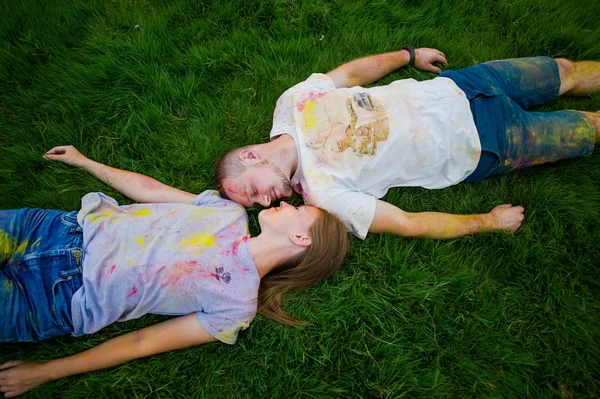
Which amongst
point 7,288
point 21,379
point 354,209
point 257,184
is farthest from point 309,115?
point 21,379

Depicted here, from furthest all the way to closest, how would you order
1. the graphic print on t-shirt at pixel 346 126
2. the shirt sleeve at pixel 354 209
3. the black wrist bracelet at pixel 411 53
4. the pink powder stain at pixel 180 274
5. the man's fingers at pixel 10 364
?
1. the black wrist bracelet at pixel 411 53
2. the graphic print on t-shirt at pixel 346 126
3. the shirt sleeve at pixel 354 209
4. the man's fingers at pixel 10 364
5. the pink powder stain at pixel 180 274

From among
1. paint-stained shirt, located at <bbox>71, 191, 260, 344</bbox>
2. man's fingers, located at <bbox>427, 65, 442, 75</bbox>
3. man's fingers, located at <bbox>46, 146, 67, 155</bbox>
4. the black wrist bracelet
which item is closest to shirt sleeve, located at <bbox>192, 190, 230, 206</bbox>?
paint-stained shirt, located at <bbox>71, 191, 260, 344</bbox>

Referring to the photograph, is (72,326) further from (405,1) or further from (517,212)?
(405,1)

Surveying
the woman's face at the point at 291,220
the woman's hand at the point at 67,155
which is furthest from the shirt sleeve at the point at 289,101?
the woman's hand at the point at 67,155

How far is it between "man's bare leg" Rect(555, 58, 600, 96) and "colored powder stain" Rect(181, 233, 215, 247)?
312 cm

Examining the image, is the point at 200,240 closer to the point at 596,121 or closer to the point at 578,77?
the point at 596,121

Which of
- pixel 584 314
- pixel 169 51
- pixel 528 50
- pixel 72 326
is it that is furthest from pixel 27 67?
pixel 584 314

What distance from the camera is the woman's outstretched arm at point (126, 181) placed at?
272 cm

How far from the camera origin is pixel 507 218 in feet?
9.20

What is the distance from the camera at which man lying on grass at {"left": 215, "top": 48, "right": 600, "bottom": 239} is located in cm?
262

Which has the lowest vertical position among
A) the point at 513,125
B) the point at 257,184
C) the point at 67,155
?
the point at 257,184

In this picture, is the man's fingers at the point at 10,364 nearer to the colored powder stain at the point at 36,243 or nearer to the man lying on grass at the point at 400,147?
the colored powder stain at the point at 36,243

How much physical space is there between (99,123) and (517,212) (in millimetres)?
3543

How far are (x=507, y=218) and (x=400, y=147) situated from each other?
1012 millimetres
